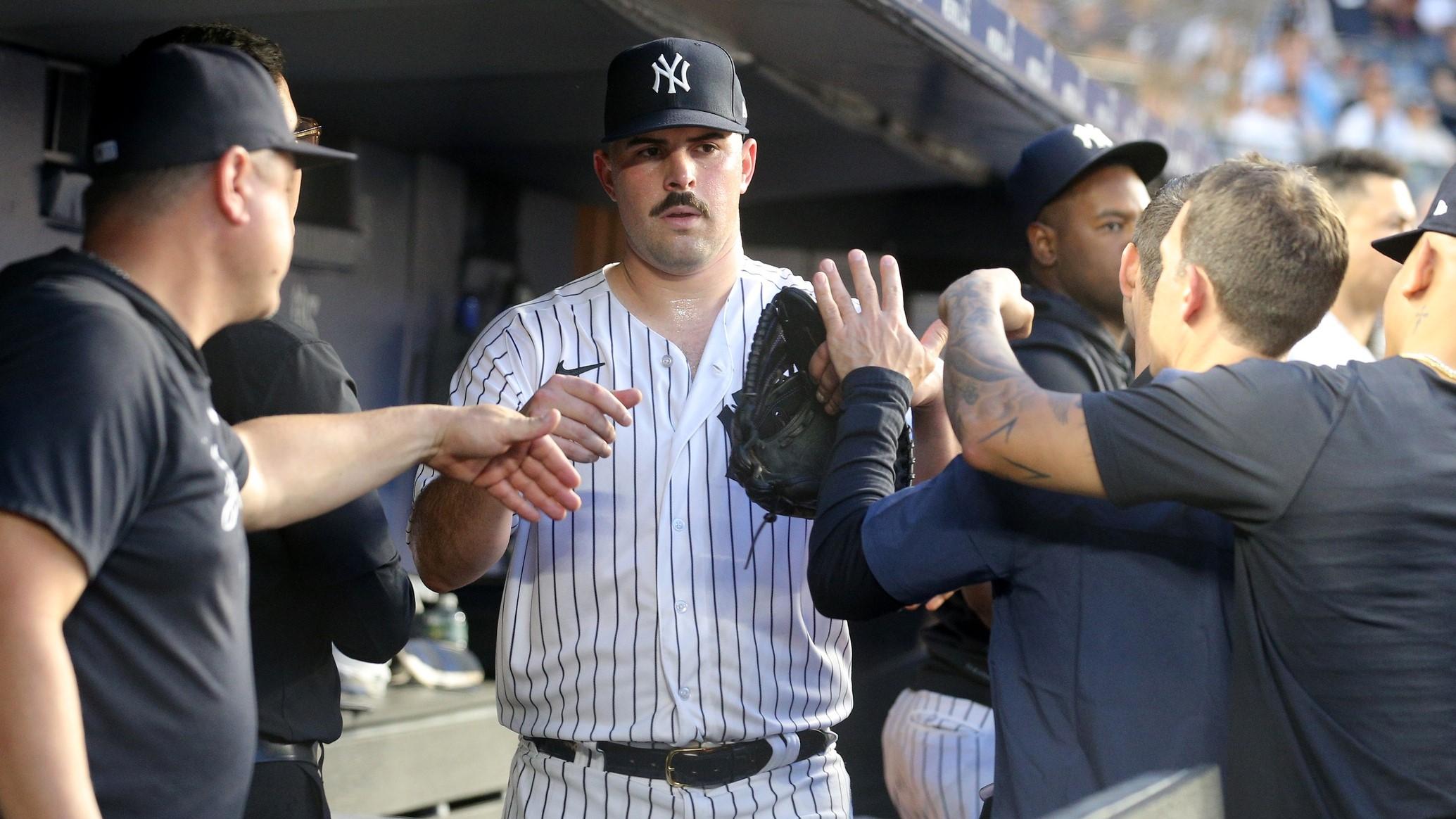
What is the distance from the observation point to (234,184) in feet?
4.57

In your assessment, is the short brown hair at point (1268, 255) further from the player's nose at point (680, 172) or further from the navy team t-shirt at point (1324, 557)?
the player's nose at point (680, 172)

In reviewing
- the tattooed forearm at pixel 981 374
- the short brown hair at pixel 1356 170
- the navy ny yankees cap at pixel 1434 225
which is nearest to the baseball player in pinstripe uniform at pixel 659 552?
the tattooed forearm at pixel 981 374

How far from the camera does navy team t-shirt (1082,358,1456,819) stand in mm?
1609

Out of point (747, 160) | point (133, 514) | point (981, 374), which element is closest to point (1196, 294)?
point (981, 374)

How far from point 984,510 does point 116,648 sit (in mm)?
1025

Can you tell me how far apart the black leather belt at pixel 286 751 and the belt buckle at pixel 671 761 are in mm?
509

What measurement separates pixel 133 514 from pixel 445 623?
148 inches

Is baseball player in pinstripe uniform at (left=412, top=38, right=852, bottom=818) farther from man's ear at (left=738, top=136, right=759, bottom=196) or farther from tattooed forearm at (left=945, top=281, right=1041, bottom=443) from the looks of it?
tattooed forearm at (left=945, top=281, right=1041, bottom=443)

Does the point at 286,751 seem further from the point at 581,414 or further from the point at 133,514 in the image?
the point at 133,514

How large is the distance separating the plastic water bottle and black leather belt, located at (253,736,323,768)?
2.92m

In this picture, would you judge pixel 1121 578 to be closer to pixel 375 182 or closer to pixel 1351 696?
pixel 1351 696

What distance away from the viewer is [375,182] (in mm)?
4688

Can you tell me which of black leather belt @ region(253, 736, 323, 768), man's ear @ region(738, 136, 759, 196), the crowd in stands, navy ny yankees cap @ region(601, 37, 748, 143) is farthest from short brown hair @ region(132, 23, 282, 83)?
the crowd in stands

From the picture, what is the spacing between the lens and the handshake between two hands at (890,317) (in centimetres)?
197
